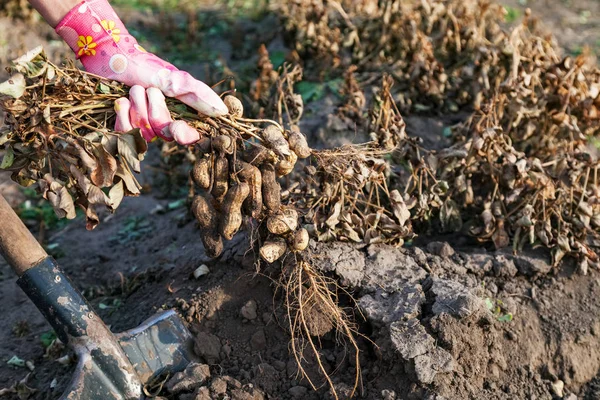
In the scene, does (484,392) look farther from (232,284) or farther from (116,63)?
(116,63)

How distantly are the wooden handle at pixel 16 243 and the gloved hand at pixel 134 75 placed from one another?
51cm

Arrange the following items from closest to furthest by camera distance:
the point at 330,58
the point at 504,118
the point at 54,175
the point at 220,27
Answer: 1. the point at 54,175
2. the point at 504,118
3. the point at 330,58
4. the point at 220,27

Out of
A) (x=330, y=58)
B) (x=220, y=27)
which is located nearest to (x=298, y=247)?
(x=330, y=58)

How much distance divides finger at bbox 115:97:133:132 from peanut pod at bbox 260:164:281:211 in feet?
1.64

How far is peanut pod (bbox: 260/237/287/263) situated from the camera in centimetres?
254

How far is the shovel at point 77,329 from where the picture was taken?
2.49m

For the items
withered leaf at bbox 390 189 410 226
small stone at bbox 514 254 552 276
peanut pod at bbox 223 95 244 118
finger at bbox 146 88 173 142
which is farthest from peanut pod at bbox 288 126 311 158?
small stone at bbox 514 254 552 276

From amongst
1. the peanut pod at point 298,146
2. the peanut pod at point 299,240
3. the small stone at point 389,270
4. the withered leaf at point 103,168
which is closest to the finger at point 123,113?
the withered leaf at point 103,168

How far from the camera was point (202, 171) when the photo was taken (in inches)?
94.6

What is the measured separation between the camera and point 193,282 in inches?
117

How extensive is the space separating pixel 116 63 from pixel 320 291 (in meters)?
1.15

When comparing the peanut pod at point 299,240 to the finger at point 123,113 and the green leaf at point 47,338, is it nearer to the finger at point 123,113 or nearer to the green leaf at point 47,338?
the finger at point 123,113

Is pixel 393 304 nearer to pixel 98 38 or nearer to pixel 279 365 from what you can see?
pixel 279 365

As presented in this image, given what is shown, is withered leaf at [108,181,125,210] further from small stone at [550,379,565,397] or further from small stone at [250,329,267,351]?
small stone at [550,379,565,397]
